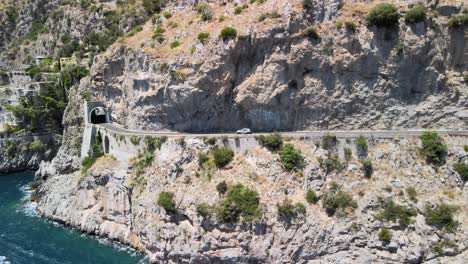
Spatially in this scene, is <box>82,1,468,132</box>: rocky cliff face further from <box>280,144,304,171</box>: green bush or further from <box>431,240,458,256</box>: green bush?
<box>431,240,458,256</box>: green bush

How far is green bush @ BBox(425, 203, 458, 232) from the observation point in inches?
1411

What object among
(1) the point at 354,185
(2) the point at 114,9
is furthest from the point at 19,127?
(1) the point at 354,185

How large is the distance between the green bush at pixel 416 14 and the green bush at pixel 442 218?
1934cm

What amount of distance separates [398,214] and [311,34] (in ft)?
68.0

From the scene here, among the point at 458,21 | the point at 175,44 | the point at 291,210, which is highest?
the point at 175,44

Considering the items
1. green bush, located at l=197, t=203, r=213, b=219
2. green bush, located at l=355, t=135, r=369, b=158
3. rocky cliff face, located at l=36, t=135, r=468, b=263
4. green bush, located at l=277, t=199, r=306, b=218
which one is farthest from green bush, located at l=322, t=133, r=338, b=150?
green bush, located at l=197, t=203, r=213, b=219

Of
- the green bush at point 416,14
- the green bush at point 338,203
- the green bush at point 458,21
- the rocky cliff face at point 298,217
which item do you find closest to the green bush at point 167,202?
the rocky cliff face at point 298,217

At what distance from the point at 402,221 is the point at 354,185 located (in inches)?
211

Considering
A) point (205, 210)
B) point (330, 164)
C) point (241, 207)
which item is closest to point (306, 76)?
point (330, 164)

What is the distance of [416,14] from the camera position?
1725 inches

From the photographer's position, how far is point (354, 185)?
39938 millimetres

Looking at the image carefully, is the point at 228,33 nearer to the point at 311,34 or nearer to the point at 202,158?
the point at 311,34

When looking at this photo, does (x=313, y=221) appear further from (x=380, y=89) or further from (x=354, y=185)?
(x=380, y=89)

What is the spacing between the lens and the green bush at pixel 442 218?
35.8 meters
